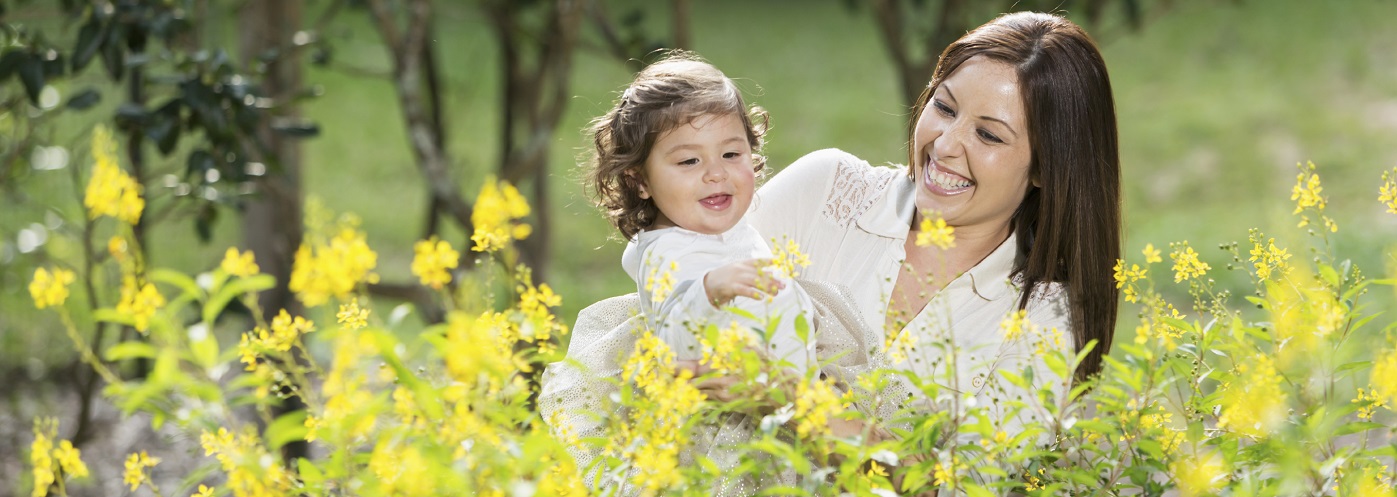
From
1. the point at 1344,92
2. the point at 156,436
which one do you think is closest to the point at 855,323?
the point at 156,436

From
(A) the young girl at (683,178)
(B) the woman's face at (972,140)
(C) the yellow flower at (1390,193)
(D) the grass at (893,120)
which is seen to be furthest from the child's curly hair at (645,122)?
(D) the grass at (893,120)

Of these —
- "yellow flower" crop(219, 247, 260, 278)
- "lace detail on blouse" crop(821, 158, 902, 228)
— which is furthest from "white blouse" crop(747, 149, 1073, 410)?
"yellow flower" crop(219, 247, 260, 278)

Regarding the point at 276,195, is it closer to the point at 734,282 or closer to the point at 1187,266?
the point at 734,282

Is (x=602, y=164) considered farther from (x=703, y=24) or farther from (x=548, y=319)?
(x=703, y=24)

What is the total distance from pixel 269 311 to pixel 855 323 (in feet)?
7.70

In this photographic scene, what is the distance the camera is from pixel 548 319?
1.66 meters

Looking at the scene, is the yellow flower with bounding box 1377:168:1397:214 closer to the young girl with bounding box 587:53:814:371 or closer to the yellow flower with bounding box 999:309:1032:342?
the yellow flower with bounding box 999:309:1032:342

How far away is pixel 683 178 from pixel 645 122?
0.13m

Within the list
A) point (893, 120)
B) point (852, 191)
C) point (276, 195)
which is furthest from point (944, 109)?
point (893, 120)

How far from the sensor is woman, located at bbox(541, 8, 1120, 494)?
239cm

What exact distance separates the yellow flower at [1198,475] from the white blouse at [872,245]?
0.91 metres

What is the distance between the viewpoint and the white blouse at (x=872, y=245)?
2.52 meters

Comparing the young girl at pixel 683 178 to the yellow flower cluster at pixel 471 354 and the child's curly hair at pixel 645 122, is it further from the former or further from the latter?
the yellow flower cluster at pixel 471 354

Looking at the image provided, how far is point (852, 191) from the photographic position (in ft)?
9.04
